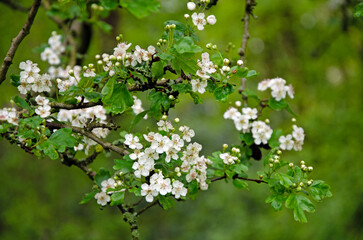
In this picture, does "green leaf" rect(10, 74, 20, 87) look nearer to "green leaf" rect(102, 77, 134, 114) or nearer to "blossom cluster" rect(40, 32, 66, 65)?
"green leaf" rect(102, 77, 134, 114)

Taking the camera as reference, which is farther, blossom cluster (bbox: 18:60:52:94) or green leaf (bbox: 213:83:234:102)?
blossom cluster (bbox: 18:60:52:94)

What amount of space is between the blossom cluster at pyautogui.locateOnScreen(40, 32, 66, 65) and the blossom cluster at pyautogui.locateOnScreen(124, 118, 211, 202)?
1776 mm

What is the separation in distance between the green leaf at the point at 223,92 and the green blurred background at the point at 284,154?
376 cm

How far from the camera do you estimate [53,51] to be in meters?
3.26

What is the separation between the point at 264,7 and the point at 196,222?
5576mm

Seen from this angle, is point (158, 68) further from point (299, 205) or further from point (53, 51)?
point (53, 51)

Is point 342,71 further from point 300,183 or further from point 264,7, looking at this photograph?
point 300,183

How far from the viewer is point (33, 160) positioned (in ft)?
25.1

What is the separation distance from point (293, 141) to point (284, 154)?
207 inches

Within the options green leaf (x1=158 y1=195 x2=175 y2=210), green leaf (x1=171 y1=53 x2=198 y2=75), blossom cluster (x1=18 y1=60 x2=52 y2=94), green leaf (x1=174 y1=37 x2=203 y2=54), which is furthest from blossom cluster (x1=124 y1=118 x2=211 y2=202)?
blossom cluster (x1=18 y1=60 x2=52 y2=94)

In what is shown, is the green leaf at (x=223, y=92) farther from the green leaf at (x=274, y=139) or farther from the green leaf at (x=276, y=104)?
the green leaf at (x=274, y=139)

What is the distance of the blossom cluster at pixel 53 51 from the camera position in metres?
3.19

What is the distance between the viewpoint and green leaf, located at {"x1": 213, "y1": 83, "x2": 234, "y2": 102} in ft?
5.56

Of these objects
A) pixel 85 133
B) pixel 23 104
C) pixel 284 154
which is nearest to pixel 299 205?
pixel 85 133
